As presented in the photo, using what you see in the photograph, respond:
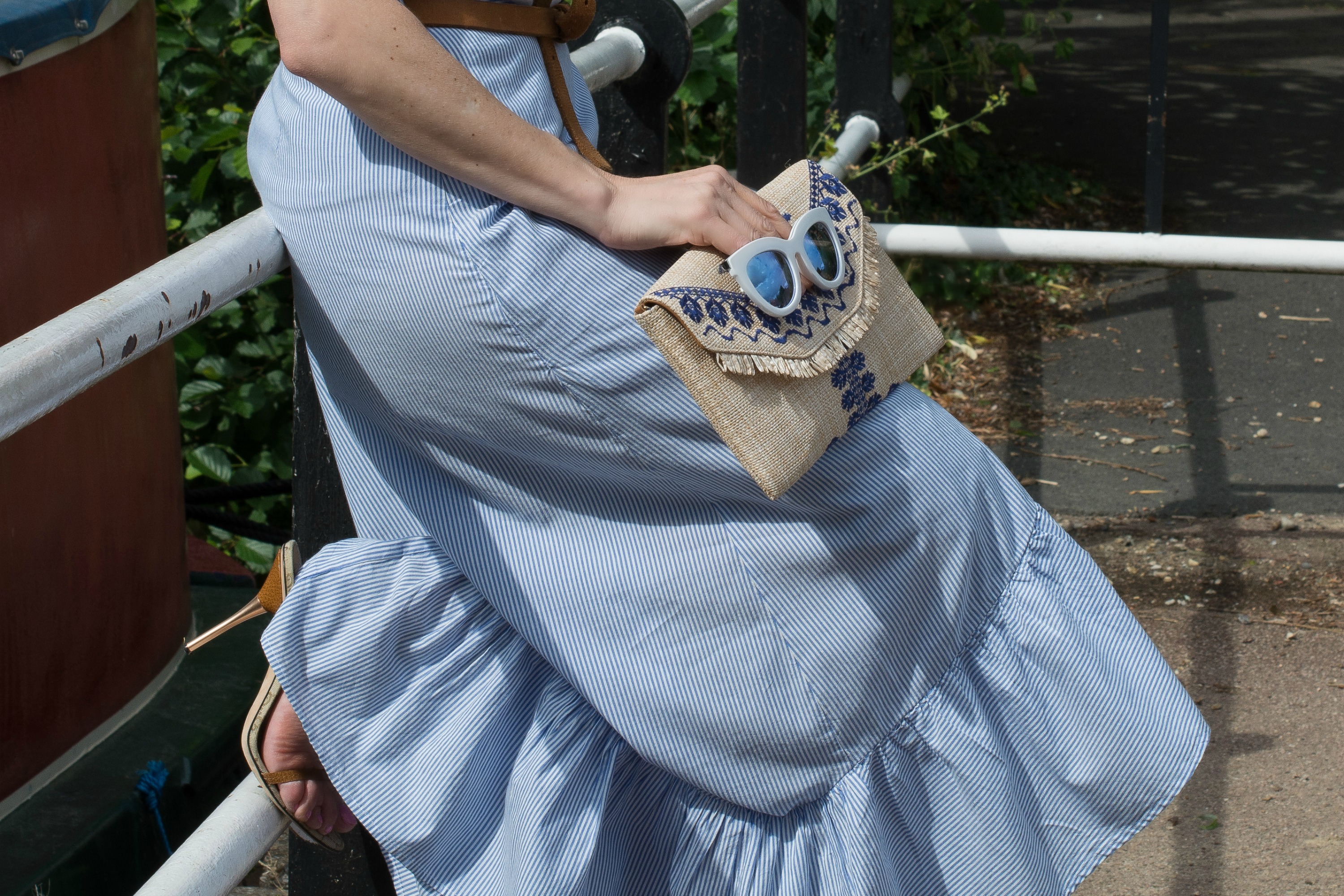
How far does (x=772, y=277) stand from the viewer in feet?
3.29

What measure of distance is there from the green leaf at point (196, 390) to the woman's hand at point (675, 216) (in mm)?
2232

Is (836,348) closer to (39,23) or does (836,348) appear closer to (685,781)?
(685,781)

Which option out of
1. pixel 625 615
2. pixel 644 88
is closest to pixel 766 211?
pixel 625 615

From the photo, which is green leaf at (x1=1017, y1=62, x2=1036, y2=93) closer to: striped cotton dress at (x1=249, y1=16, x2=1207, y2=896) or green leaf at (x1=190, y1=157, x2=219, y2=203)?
→ green leaf at (x1=190, y1=157, x2=219, y2=203)

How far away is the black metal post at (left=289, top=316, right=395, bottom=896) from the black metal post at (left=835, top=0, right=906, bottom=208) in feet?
6.81

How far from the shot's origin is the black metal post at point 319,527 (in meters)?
1.19

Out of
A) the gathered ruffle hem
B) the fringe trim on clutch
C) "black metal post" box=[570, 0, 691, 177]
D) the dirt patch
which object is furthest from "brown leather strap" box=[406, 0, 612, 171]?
the dirt patch

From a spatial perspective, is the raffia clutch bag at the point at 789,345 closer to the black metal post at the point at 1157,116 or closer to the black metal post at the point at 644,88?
the black metal post at the point at 644,88

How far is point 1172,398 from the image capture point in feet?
11.8

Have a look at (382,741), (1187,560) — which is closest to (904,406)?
(382,741)

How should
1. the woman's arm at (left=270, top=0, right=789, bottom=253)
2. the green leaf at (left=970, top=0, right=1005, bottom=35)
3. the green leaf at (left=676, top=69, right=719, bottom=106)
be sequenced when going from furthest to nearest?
1. the green leaf at (left=970, top=0, right=1005, bottom=35)
2. the green leaf at (left=676, top=69, right=719, bottom=106)
3. the woman's arm at (left=270, top=0, right=789, bottom=253)

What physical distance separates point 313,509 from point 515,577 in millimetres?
251

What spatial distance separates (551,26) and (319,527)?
49cm

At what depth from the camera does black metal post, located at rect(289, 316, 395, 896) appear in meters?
1.19
